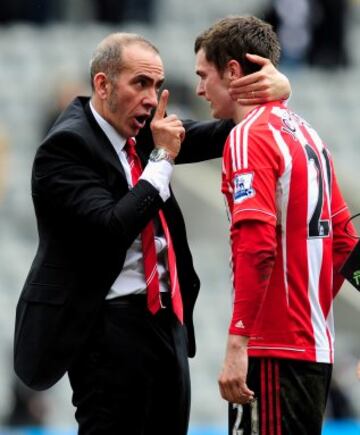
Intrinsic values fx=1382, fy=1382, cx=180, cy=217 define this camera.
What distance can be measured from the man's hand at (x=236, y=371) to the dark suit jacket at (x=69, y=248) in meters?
0.51

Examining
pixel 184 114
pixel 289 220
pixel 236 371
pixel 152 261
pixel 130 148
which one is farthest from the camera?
pixel 184 114

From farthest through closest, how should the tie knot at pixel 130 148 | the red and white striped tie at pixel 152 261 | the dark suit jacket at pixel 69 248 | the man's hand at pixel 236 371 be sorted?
the tie knot at pixel 130 148, the red and white striped tie at pixel 152 261, the dark suit jacket at pixel 69 248, the man's hand at pixel 236 371

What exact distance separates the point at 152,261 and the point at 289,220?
0.50m

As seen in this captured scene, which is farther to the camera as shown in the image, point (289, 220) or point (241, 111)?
point (241, 111)

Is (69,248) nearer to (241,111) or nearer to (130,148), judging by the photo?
(130,148)

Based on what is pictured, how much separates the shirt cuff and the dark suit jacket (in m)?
0.02

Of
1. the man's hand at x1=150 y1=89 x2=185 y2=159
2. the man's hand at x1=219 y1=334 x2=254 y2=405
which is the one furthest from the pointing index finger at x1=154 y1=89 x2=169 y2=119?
the man's hand at x1=219 y1=334 x2=254 y2=405

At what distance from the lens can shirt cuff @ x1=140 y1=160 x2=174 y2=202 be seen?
14.4 feet

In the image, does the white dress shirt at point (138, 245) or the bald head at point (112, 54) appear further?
the bald head at point (112, 54)

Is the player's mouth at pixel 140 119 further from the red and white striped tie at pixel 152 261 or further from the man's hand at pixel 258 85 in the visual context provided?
the man's hand at pixel 258 85

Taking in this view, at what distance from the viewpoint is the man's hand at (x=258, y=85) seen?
14.3 feet

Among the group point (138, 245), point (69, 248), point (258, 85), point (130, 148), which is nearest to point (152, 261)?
point (138, 245)

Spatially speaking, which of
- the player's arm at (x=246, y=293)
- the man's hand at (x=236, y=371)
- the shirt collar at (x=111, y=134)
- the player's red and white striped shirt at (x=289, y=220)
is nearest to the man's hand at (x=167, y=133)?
the shirt collar at (x=111, y=134)

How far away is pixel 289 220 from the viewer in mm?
4242
